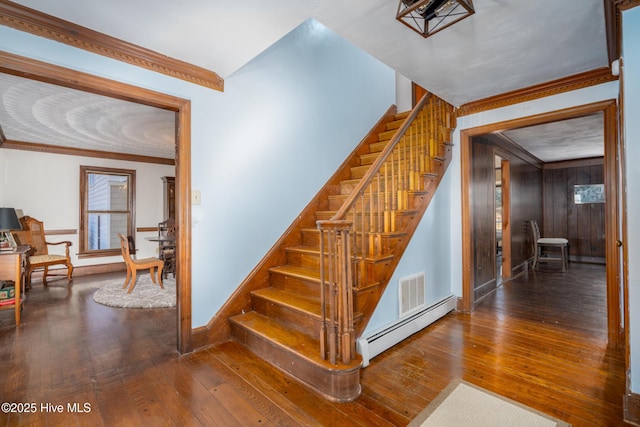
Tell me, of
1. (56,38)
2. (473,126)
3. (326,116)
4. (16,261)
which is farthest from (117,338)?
(473,126)

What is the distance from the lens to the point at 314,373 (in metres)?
1.96

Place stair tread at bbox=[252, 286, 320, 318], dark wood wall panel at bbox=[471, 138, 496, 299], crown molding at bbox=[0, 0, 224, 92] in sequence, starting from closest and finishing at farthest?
crown molding at bbox=[0, 0, 224, 92] → stair tread at bbox=[252, 286, 320, 318] → dark wood wall panel at bbox=[471, 138, 496, 299]

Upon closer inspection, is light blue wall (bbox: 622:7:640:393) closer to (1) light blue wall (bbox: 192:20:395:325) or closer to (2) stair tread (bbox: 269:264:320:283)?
(2) stair tread (bbox: 269:264:320:283)

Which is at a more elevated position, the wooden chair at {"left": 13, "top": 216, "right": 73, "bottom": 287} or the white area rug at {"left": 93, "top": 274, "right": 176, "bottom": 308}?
the wooden chair at {"left": 13, "top": 216, "right": 73, "bottom": 287}

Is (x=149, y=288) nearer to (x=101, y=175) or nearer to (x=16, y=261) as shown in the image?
(x=16, y=261)

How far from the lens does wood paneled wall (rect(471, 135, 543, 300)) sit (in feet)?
12.9

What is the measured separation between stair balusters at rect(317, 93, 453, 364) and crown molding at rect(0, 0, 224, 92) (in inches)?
64.7

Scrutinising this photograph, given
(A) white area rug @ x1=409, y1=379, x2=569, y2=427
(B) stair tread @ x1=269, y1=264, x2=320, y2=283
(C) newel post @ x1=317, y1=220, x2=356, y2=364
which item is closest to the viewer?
(A) white area rug @ x1=409, y1=379, x2=569, y2=427

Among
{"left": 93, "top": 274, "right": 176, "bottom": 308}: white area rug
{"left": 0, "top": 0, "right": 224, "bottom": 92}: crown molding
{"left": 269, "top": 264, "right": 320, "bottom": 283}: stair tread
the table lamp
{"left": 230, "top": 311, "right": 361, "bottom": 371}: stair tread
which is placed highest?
{"left": 0, "top": 0, "right": 224, "bottom": 92}: crown molding

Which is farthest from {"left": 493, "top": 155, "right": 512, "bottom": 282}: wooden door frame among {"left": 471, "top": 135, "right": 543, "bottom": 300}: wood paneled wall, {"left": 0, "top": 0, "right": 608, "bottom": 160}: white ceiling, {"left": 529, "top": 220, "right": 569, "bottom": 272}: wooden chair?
{"left": 0, "top": 0, "right": 608, "bottom": 160}: white ceiling

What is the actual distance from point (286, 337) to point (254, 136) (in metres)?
A: 1.83

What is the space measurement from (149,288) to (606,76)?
5.90m

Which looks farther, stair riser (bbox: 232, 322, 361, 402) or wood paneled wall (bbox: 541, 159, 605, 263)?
wood paneled wall (bbox: 541, 159, 605, 263)

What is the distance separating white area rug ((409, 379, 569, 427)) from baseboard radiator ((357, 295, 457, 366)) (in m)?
0.59
